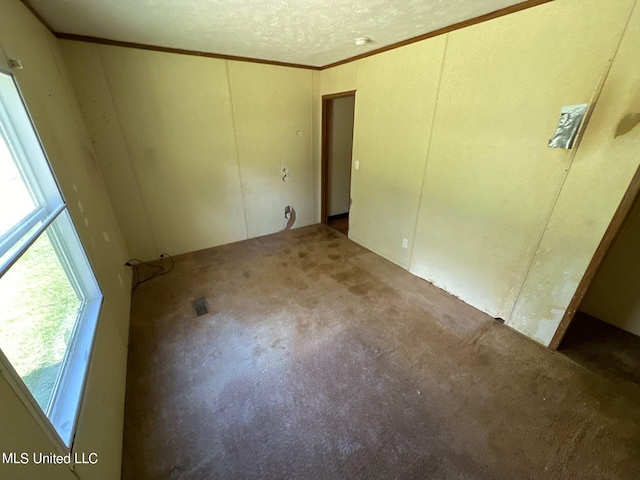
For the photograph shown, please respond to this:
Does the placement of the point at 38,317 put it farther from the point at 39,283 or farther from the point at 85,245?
the point at 85,245

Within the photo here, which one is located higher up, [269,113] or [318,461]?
[269,113]

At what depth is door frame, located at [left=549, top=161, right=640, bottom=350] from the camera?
1473mm

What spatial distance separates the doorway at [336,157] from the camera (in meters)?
4.00

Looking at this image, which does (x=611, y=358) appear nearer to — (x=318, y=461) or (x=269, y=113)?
(x=318, y=461)

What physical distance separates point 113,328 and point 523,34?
347 cm

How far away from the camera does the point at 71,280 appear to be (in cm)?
152

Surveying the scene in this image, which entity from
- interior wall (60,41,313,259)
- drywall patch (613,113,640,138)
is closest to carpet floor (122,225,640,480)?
interior wall (60,41,313,259)

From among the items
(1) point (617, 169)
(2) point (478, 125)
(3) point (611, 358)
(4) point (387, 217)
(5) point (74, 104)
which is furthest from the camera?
(4) point (387, 217)

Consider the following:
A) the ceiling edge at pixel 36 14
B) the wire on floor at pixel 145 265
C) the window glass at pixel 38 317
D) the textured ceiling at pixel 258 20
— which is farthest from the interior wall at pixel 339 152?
the window glass at pixel 38 317

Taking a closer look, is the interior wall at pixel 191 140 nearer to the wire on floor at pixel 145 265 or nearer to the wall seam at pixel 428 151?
the wire on floor at pixel 145 265

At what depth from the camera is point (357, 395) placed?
1.67m

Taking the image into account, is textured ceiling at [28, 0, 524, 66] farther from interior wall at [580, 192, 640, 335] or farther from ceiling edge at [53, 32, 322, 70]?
interior wall at [580, 192, 640, 335]

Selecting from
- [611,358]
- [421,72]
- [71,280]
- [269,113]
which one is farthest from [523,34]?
[71,280]

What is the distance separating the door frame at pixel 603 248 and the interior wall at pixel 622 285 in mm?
352
